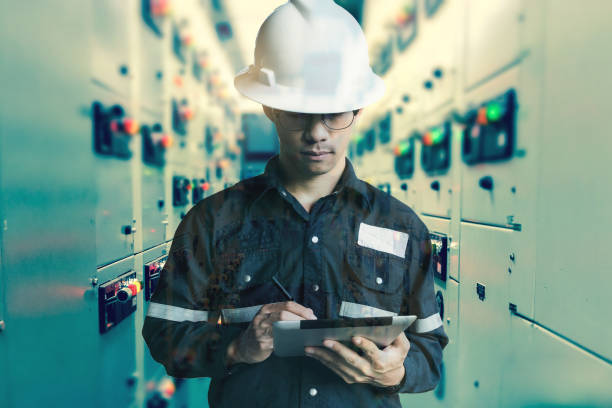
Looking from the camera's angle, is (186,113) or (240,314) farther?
(186,113)

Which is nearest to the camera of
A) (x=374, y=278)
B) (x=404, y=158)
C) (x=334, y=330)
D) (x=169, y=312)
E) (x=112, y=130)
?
(x=334, y=330)

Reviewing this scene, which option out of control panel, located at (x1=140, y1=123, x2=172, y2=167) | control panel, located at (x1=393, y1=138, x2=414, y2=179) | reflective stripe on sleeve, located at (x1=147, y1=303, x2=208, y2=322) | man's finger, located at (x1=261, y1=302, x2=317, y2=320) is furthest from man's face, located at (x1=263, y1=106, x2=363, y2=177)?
control panel, located at (x1=393, y1=138, x2=414, y2=179)

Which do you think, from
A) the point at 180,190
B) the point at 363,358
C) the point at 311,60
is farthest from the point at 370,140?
the point at 363,358

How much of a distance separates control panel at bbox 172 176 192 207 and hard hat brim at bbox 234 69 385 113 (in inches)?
34.0

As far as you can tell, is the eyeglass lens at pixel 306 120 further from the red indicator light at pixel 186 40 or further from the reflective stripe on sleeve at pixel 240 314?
the red indicator light at pixel 186 40

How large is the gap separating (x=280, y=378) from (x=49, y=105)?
1010mm

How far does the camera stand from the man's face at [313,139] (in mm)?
1051

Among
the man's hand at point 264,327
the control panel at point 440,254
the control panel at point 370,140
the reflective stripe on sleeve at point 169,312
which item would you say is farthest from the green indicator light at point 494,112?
the reflective stripe on sleeve at point 169,312

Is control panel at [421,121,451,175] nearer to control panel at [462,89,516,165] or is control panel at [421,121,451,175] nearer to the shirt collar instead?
control panel at [462,89,516,165]

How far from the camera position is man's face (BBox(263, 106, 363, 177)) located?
1051 millimetres

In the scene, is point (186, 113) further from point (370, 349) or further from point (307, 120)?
point (370, 349)

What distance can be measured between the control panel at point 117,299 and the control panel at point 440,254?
1379 mm

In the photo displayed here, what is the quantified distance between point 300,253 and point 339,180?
264 mm

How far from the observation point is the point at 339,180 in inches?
47.4
